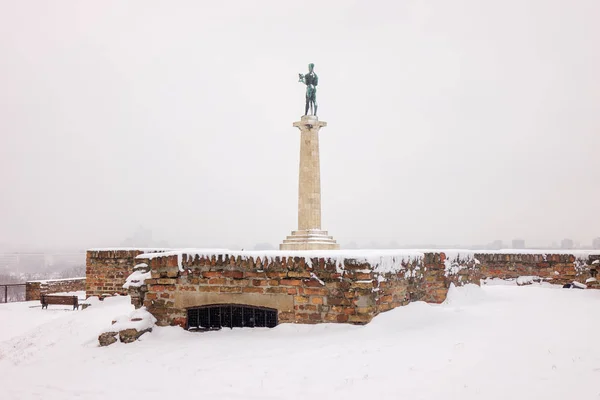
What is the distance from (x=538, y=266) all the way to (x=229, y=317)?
422 inches

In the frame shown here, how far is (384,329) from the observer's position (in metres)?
5.91

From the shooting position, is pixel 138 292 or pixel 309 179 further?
pixel 309 179

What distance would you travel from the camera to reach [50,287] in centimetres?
1864

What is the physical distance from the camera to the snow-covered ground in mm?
4023

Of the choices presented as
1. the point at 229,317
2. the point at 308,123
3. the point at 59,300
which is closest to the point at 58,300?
the point at 59,300

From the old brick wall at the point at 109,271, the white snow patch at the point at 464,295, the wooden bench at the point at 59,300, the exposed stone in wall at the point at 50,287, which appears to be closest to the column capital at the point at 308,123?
the old brick wall at the point at 109,271

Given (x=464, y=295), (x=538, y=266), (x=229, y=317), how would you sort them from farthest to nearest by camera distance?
(x=538, y=266) < (x=464, y=295) < (x=229, y=317)

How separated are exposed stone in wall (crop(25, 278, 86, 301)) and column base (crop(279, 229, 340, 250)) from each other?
10.2 metres

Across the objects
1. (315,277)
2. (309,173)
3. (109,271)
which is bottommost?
(109,271)

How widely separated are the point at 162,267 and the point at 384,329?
3.52 meters

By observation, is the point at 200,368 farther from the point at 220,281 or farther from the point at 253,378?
the point at 220,281

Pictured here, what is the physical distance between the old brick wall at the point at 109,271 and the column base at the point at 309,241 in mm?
5376

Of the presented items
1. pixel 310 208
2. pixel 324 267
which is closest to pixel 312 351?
pixel 324 267

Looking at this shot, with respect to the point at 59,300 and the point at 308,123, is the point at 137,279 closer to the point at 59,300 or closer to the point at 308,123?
the point at 59,300
